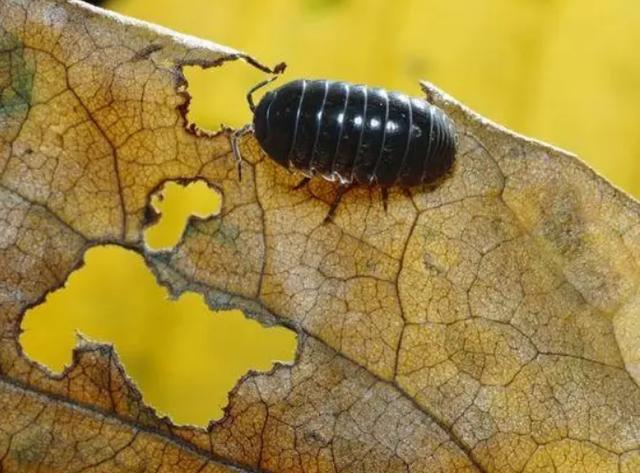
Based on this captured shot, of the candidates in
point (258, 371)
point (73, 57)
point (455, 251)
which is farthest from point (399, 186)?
point (73, 57)

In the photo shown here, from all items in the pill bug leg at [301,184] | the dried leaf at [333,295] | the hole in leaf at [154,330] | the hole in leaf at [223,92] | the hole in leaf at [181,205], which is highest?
the hole in leaf at [223,92]

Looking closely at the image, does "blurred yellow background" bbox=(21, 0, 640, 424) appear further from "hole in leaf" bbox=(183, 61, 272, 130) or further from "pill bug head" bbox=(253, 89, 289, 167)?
"pill bug head" bbox=(253, 89, 289, 167)

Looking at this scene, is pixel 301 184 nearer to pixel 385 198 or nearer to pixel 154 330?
pixel 385 198

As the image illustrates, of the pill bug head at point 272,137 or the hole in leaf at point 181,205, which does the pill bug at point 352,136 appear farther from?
the hole in leaf at point 181,205

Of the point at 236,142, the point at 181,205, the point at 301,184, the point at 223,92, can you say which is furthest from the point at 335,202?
the point at 223,92

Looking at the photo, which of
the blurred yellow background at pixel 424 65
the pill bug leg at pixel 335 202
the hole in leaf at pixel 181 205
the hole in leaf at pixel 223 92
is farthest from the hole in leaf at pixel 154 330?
the pill bug leg at pixel 335 202

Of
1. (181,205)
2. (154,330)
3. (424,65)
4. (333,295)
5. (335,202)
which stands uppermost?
(424,65)
